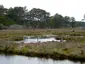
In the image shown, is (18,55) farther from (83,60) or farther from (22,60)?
(83,60)

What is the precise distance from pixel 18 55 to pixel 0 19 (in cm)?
9283

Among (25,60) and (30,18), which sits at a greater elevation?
(30,18)

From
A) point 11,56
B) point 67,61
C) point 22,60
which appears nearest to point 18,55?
point 11,56

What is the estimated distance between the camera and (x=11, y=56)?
31.9 meters

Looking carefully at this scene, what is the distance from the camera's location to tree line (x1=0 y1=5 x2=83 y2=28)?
140 m

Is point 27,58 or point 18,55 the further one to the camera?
point 18,55

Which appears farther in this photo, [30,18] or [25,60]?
[30,18]

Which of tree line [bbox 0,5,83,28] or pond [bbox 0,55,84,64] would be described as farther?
tree line [bbox 0,5,83,28]

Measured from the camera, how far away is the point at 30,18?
171250 mm

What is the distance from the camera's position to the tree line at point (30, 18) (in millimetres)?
140137

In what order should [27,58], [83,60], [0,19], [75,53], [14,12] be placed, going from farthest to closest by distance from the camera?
[14,12]
[0,19]
[27,58]
[75,53]
[83,60]

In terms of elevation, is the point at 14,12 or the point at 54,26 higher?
the point at 14,12

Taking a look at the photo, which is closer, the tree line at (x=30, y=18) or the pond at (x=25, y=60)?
the pond at (x=25, y=60)

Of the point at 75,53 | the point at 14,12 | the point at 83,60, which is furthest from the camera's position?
the point at 14,12
